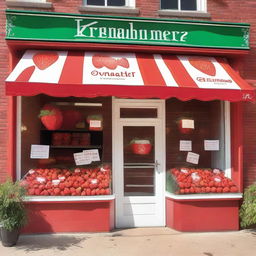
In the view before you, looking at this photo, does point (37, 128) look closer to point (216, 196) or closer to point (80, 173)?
point (80, 173)

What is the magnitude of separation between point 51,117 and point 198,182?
3.21m

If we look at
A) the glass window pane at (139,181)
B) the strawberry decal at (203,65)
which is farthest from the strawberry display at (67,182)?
the strawberry decal at (203,65)

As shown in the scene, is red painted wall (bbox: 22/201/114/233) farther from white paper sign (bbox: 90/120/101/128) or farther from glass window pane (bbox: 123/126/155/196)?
white paper sign (bbox: 90/120/101/128)

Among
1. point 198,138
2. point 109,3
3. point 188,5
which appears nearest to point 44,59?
point 109,3

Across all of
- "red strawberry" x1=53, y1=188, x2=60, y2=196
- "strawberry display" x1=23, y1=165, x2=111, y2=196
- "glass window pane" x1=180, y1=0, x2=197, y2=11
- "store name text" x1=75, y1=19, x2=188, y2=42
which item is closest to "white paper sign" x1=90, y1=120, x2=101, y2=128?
"strawberry display" x1=23, y1=165, x2=111, y2=196

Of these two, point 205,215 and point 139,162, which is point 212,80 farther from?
point 205,215

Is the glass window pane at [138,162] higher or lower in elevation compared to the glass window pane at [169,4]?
lower

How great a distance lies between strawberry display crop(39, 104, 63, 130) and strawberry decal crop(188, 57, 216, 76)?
2.92 m

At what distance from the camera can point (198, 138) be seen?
757 centimetres

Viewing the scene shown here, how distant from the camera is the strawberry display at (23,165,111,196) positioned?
21.2 ft

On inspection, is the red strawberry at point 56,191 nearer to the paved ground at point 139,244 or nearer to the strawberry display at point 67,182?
the strawberry display at point 67,182

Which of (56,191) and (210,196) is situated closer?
(56,191)

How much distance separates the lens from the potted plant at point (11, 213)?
5617 mm

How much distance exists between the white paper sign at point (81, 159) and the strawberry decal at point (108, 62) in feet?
6.20
